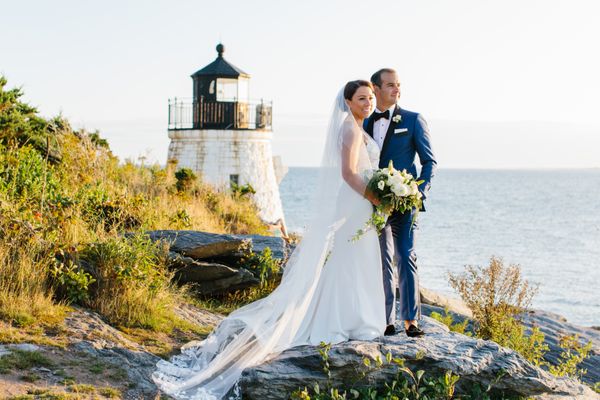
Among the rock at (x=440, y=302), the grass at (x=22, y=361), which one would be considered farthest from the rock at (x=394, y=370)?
the rock at (x=440, y=302)

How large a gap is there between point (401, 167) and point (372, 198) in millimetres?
498

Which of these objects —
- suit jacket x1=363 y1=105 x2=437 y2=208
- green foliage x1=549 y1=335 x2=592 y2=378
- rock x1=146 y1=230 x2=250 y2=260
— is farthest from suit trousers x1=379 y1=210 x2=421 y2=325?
rock x1=146 y1=230 x2=250 y2=260

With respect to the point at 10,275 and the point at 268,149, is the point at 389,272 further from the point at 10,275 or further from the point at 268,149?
the point at 268,149

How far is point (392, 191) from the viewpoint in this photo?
19.9 ft

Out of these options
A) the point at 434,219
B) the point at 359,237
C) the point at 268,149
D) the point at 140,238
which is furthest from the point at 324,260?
the point at 434,219

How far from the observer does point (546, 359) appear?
424 inches

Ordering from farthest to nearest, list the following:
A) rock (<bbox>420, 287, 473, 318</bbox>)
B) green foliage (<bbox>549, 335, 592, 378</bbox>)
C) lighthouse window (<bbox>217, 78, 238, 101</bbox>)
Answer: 1. lighthouse window (<bbox>217, 78, 238, 101</bbox>)
2. rock (<bbox>420, 287, 473, 318</bbox>)
3. green foliage (<bbox>549, 335, 592, 378</bbox>)

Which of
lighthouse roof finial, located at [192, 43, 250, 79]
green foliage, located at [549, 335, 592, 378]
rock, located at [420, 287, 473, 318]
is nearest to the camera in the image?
green foliage, located at [549, 335, 592, 378]

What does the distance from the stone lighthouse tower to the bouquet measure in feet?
59.2

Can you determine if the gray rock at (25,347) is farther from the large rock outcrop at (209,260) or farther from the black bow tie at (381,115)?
the black bow tie at (381,115)

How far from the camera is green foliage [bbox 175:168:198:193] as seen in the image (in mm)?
16250

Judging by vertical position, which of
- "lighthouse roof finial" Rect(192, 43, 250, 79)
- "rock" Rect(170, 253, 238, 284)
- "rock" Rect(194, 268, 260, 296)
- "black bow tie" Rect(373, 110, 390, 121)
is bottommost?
"rock" Rect(194, 268, 260, 296)

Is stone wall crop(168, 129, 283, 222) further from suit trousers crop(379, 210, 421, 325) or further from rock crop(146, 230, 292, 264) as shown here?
suit trousers crop(379, 210, 421, 325)

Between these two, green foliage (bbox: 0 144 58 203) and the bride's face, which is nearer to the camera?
the bride's face
